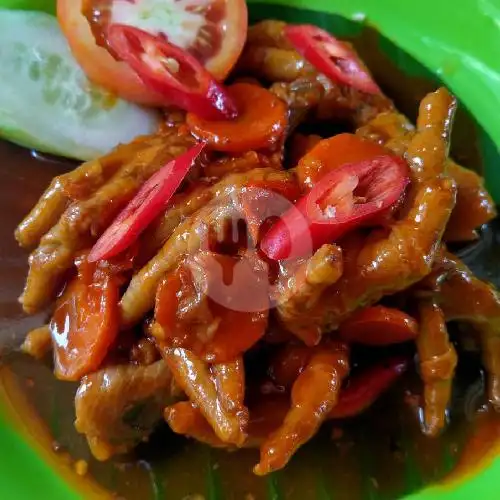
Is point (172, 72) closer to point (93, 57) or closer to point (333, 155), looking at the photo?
point (93, 57)

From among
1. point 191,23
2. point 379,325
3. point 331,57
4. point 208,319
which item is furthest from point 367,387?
point 191,23

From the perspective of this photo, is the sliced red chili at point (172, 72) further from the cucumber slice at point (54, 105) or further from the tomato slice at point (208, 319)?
the tomato slice at point (208, 319)

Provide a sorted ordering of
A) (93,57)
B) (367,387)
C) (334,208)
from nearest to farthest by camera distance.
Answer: (334,208)
(367,387)
(93,57)

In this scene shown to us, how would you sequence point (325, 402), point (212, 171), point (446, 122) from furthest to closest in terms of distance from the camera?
point (212, 171) < point (446, 122) < point (325, 402)

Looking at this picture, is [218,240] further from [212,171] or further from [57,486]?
[57,486]

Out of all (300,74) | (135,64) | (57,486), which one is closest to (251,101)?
(300,74)

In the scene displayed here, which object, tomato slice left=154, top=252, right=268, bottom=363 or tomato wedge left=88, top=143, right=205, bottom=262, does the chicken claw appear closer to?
tomato slice left=154, top=252, right=268, bottom=363

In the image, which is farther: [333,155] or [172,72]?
[172,72]
